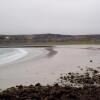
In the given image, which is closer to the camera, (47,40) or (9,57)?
(9,57)

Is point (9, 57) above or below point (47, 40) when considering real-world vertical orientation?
below

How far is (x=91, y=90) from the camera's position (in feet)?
29.5

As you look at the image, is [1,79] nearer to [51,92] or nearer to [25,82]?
[25,82]

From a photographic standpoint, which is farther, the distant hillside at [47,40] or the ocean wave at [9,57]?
the distant hillside at [47,40]

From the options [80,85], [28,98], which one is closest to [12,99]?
[28,98]

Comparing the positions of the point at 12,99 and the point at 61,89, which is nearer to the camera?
the point at 12,99

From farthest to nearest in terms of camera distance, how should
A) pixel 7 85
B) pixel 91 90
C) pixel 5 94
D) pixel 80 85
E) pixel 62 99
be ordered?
pixel 7 85 → pixel 80 85 → pixel 91 90 → pixel 5 94 → pixel 62 99

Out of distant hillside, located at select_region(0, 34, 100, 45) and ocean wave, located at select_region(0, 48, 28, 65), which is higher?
distant hillside, located at select_region(0, 34, 100, 45)

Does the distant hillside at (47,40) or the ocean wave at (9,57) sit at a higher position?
the distant hillside at (47,40)

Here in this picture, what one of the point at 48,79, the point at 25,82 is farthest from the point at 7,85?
the point at 48,79

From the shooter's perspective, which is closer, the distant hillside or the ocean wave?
the ocean wave

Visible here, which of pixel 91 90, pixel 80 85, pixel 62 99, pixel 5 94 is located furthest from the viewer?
pixel 80 85

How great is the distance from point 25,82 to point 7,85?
36.7 inches

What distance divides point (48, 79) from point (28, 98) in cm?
408
